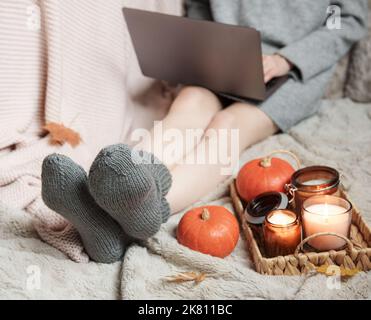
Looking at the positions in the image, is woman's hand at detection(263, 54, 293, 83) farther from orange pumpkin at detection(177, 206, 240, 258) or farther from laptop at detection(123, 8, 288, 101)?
orange pumpkin at detection(177, 206, 240, 258)

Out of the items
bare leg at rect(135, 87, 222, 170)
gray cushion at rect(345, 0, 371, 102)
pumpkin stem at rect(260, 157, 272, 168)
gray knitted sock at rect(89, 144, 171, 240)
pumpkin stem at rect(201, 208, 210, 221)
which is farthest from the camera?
gray cushion at rect(345, 0, 371, 102)

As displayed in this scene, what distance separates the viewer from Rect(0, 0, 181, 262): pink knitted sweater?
3.52 feet

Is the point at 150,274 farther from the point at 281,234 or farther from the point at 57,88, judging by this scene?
the point at 57,88

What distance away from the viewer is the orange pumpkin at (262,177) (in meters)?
1.04

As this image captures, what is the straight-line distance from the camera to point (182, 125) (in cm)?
127

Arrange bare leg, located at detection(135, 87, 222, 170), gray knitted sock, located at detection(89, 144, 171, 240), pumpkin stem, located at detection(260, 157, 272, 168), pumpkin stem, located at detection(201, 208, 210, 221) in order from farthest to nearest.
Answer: bare leg, located at detection(135, 87, 222, 170) < pumpkin stem, located at detection(260, 157, 272, 168) < pumpkin stem, located at detection(201, 208, 210, 221) < gray knitted sock, located at detection(89, 144, 171, 240)

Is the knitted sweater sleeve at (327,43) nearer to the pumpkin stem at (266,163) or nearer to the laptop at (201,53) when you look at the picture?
the laptop at (201,53)

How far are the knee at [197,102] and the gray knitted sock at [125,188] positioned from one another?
40 centimetres

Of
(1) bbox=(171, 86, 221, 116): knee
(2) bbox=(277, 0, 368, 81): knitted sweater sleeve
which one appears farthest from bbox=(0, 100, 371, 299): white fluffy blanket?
(2) bbox=(277, 0, 368, 81): knitted sweater sleeve

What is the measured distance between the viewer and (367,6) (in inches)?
57.1

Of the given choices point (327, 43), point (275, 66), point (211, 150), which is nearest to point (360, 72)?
point (327, 43)

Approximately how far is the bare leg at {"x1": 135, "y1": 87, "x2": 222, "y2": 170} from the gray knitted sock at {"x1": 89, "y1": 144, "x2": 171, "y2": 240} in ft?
0.79

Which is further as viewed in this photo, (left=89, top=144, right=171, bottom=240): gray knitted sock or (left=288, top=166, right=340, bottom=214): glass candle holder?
(left=288, top=166, right=340, bottom=214): glass candle holder


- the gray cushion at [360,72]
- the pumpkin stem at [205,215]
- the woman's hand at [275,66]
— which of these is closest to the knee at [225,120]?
the woman's hand at [275,66]
